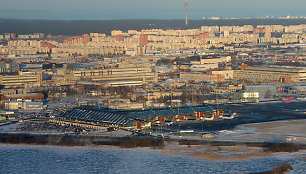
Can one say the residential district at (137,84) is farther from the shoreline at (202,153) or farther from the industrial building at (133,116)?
the shoreline at (202,153)

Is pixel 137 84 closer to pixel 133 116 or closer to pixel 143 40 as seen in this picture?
pixel 133 116

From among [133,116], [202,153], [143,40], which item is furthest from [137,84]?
[143,40]

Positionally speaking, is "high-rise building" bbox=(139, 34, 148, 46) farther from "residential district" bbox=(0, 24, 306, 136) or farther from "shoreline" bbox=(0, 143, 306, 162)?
"shoreline" bbox=(0, 143, 306, 162)

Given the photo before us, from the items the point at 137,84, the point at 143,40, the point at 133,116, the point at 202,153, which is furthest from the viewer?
the point at 143,40

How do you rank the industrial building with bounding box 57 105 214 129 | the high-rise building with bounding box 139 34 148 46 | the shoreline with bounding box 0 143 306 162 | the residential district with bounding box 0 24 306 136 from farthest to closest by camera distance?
the high-rise building with bounding box 139 34 148 46
the residential district with bounding box 0 24 306 136
the industrial building with bounding box 57 105 214 129
the shoreline with bounding box 0 143 306 162

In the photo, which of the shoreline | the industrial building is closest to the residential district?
the industrial building

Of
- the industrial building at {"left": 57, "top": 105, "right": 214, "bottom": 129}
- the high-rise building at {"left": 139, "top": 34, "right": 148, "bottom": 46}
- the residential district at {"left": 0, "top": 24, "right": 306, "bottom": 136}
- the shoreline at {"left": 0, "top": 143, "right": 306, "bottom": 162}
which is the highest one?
the high-rise building at {"left": 139, "top": 34, "right": 148, "bottom": 46}

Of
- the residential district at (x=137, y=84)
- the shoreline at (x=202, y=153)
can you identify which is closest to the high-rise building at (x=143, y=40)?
the residential district at (x=137, y=84)

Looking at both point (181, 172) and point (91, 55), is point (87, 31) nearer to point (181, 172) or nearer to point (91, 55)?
point (91, 55)

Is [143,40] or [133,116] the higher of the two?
[143,40]
